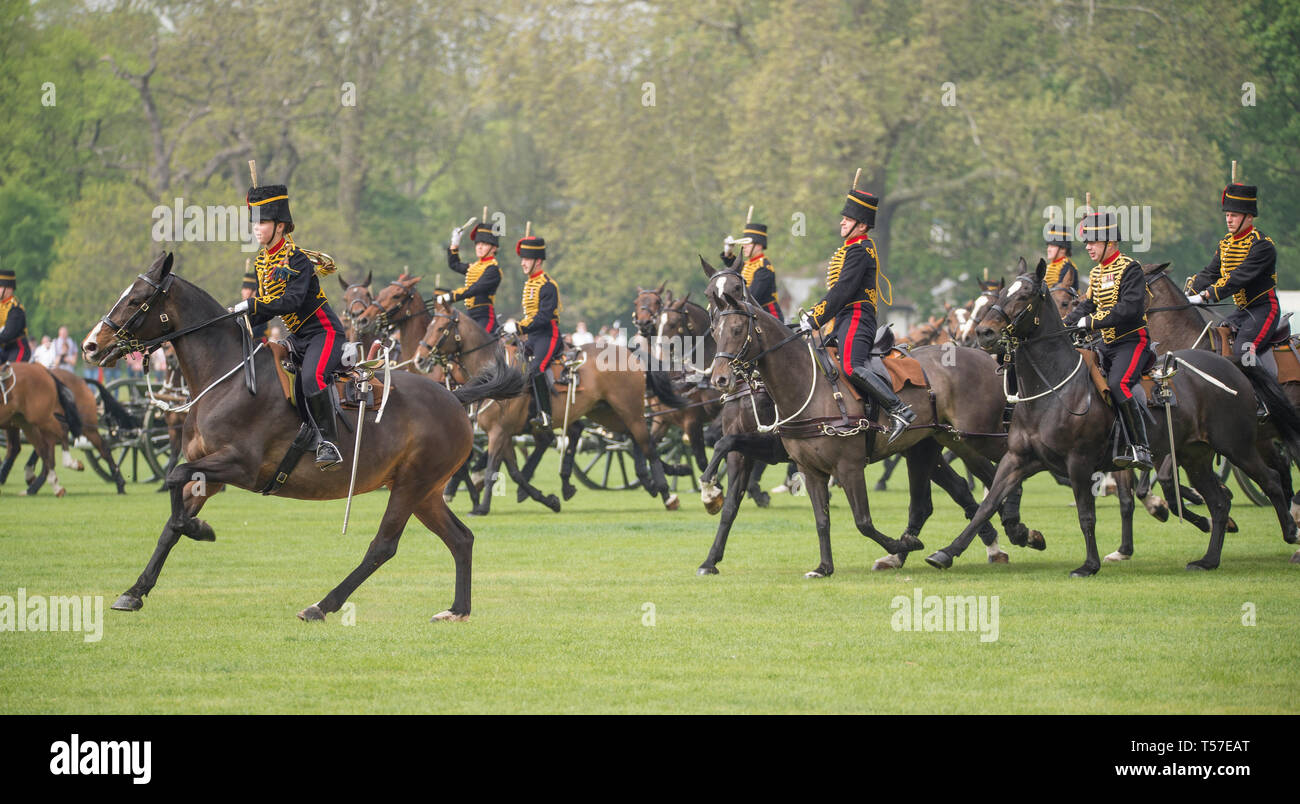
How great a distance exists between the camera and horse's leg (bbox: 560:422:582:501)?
67.8 feet

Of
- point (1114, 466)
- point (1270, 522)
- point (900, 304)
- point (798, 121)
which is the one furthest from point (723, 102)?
point (1114, 466)

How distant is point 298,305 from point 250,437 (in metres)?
0.89

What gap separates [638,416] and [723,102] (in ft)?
95.2

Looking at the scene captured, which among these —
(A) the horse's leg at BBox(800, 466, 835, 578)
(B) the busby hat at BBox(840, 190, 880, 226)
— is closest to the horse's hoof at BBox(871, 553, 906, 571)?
(A) the horse's leg at BBox(800, 466, 835, 578)

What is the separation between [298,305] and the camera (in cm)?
1109

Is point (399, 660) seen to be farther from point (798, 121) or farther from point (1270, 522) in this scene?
point (798, 121)

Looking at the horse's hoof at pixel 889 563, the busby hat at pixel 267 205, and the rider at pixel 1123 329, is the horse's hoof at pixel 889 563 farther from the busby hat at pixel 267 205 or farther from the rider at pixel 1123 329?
the busby hat at pixel 267 205

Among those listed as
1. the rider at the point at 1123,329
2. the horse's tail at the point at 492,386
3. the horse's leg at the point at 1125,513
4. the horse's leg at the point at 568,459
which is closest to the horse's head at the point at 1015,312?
the rider at the point at 1123,329

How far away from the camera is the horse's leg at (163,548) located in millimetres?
10820

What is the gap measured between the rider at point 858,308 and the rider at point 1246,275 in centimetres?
313

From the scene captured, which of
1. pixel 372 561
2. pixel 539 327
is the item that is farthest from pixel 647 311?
pixel 372 561

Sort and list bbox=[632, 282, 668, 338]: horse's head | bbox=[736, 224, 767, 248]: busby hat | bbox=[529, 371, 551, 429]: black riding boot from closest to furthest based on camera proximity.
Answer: bbox=[736, 224, 767, 248]: busby hat → bbox=[529, 371, 551, 429]: black riding boot → bbox=[632, 282, 668, 338]: horse's head

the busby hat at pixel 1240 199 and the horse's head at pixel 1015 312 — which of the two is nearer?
the horse's head at pixel 1015 312

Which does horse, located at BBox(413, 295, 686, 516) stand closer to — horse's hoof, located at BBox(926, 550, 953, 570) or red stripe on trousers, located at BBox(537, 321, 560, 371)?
red stripe on trousers, located at BBox(537, 321, 560, 371)
